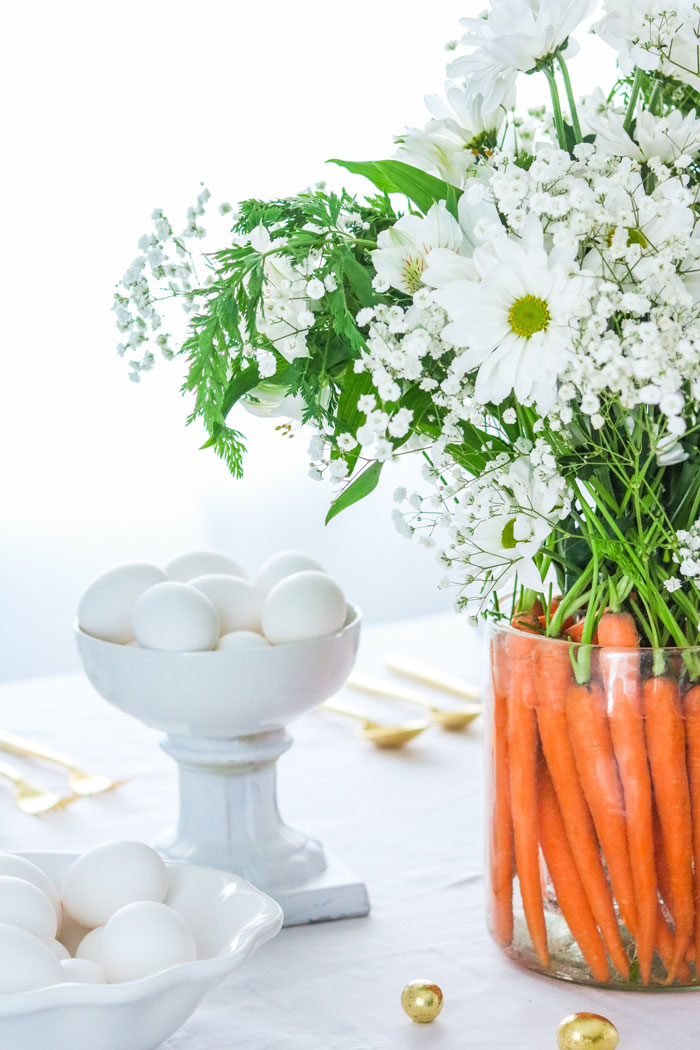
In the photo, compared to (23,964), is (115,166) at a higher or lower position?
higher

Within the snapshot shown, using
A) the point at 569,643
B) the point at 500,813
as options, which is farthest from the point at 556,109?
the point at 500,813

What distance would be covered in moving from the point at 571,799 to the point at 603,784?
0.02m

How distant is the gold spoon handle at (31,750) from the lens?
0.91m

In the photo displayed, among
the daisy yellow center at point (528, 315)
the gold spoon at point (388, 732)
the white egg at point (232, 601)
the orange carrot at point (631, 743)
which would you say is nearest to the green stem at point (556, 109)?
the daisy yellow center at point (528, 315)

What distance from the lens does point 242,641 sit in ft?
2.25

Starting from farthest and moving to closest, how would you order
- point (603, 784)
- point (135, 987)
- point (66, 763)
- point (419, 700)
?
1. point (419, 700)
2. point (66, 763)
3. point (603, 784)
4. point (135, 987)

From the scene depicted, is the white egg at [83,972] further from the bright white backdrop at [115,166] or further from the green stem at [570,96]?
the bright white backdrop at [115,166]

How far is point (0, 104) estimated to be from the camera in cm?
255

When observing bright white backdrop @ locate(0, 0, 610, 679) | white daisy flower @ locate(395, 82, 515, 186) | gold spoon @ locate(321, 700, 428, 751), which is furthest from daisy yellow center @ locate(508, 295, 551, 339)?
bright white backdrop @ locate(0, 0, 610, 679)

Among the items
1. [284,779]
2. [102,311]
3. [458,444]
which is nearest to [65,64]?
[102,311]

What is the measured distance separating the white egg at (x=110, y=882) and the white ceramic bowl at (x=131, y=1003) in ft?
0.14

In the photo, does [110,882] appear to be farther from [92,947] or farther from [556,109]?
[556,109]

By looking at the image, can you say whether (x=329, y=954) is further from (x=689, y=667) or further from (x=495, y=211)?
(x=495, y=211)

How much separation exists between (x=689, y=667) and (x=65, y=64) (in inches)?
94.9
